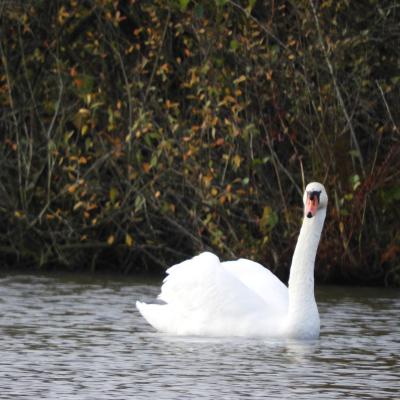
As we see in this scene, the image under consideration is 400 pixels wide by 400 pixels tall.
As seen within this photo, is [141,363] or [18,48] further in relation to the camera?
[18,48]

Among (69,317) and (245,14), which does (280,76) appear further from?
(69,317)

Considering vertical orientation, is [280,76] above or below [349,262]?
above

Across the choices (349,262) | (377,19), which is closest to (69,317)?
(349,262)

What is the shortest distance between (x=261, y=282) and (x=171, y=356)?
1.87 m

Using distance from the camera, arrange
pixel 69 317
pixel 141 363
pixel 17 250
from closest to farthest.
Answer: pixel 141 363 → pixel 69 317 → pixel 17 250

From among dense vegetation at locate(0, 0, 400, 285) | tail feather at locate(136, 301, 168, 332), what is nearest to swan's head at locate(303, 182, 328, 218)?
tail feather at locate(136, 301, 168, 332)

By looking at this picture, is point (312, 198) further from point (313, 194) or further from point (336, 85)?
point (336, 85)

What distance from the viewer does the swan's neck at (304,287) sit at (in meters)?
11.6

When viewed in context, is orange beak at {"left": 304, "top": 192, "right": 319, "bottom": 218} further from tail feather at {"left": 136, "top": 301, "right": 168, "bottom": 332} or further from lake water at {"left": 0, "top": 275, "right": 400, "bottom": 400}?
tail feather at {"left": 136, "top": 301, "right": 168, "bottom": 332}

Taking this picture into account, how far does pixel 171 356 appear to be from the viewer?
1067 cm

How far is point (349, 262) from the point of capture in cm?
1584

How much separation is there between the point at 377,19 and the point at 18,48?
13.6 ft

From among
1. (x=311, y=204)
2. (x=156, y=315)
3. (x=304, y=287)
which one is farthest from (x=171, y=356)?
(x=311, y=204)

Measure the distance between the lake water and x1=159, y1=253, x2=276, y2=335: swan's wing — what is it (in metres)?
0.16
